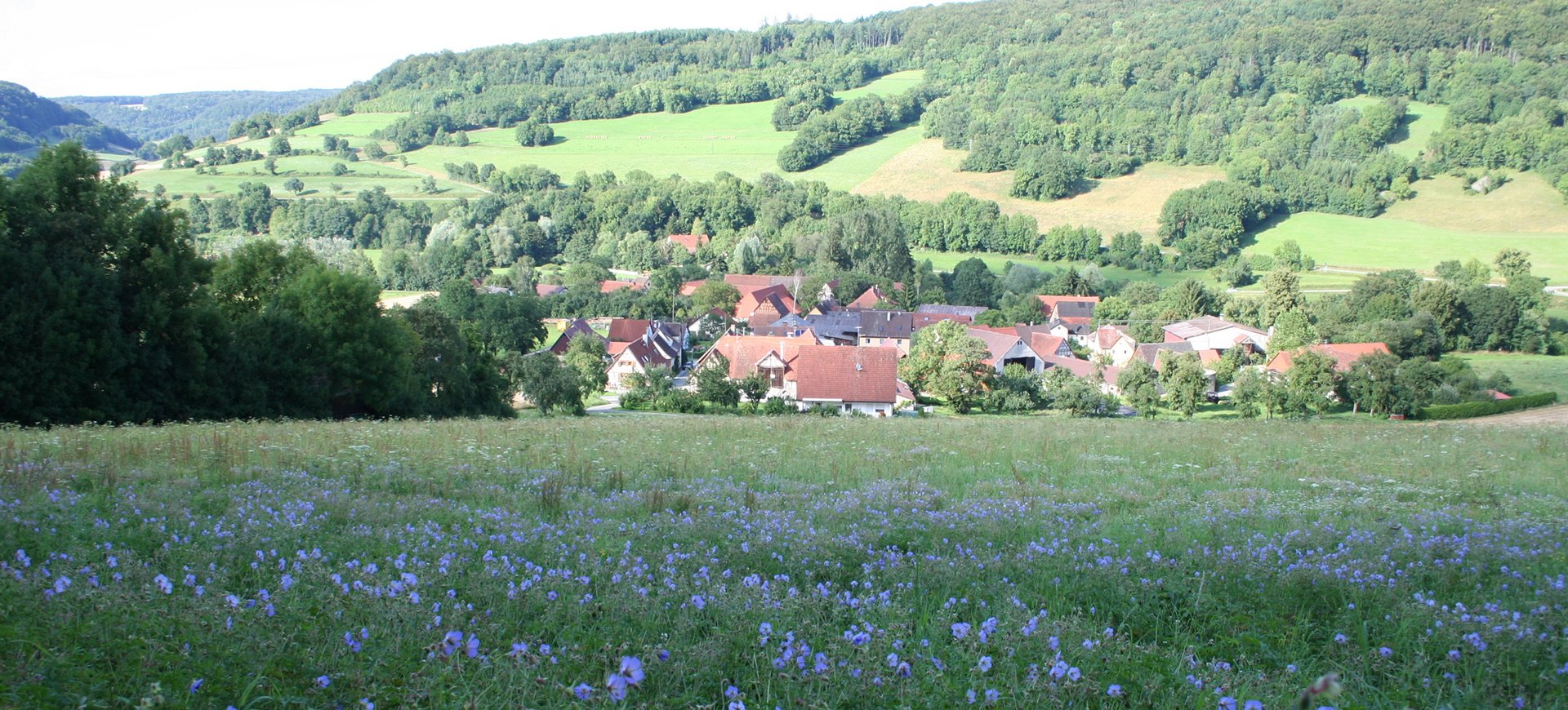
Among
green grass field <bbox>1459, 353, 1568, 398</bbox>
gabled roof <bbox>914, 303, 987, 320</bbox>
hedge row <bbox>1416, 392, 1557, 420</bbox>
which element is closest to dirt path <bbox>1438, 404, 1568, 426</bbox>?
hedge row <bbox>1416, 392, 1557, 420</bbox>

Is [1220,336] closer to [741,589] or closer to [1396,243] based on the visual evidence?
[1396,243]

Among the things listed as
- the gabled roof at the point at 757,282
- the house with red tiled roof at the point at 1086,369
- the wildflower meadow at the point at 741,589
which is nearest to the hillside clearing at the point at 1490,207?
the house with red tiled roof at the point at 1086,369

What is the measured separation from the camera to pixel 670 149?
158125mm

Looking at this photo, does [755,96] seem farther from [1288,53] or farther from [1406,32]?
[1406,32]

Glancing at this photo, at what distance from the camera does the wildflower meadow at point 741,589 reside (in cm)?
307

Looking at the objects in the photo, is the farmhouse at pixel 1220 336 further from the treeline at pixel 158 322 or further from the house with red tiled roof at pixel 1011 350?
the treeline at pixel 158 322

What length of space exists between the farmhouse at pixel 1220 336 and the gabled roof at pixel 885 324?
22996 millimetres

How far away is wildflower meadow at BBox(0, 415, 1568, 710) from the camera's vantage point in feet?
10.1

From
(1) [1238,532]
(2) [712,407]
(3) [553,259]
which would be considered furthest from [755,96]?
(1) [1238,532]

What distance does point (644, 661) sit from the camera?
10.9ft

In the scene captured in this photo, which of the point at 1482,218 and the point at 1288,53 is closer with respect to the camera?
the point at 1482,218

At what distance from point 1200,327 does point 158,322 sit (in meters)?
76.7

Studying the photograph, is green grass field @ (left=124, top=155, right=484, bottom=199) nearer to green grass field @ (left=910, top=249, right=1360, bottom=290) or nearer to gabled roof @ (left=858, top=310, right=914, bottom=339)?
green grass field @ (left=910, top=249, right=1360, bottom=290)

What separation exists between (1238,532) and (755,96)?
198608 mm
